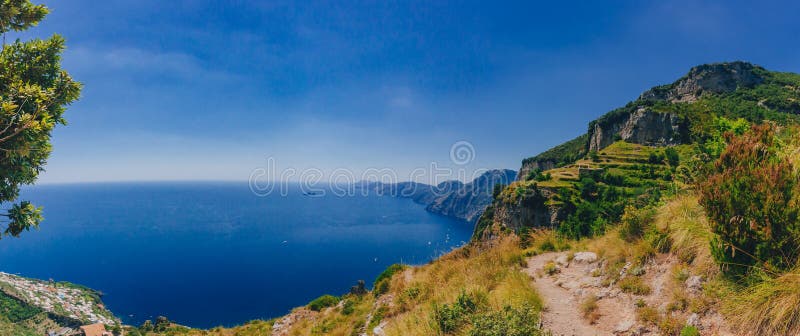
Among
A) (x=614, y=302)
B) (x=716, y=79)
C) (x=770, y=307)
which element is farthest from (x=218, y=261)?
(x=716, y=79)

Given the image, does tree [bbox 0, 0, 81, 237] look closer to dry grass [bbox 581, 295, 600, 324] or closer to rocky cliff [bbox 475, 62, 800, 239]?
dry grass [bbox 581, 295, 600, 324]

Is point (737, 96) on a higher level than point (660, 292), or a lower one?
higher

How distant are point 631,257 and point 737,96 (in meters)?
200

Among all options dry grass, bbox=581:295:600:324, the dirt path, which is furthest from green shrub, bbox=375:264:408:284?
dry grass, bbox=581:295:600:324

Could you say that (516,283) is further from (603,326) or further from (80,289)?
(80,289)

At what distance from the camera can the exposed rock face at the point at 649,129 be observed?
10319cm

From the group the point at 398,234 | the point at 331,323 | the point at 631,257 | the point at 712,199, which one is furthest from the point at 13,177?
the point at 398,234

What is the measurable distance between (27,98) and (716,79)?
789 feet

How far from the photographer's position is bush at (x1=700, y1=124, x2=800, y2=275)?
4.12 m

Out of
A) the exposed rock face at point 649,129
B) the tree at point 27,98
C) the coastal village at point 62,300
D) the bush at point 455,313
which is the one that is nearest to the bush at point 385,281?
the bush at point 455,313

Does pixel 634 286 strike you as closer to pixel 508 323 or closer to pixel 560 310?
pixel 560 310

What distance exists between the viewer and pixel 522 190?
2712 inches

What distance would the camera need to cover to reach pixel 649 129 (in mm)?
110812

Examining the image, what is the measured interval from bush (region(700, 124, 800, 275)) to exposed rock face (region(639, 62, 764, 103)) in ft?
703
